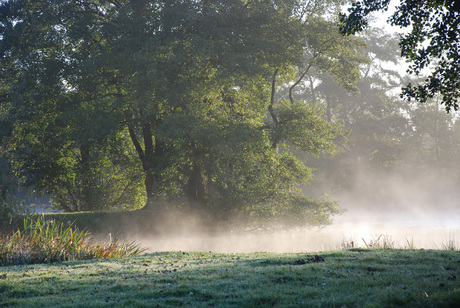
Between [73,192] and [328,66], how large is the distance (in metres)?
17.4

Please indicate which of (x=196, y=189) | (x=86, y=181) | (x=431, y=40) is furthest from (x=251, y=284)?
(x=86, y=181)

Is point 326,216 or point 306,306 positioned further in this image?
point 326,216

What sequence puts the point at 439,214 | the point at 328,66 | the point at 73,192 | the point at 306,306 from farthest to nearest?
1. the point at 439,214
2. the point at 73,192
3. the point at 328,66
4. the point at 306,306

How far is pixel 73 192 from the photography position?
28.2m

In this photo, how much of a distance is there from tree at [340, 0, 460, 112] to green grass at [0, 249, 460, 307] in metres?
3.35

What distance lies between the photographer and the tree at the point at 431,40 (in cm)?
863

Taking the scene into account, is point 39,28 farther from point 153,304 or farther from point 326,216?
point 153,304

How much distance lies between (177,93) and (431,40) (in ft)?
45.3

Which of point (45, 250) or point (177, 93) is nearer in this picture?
point (45, 250)

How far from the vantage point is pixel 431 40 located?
8.90 meters

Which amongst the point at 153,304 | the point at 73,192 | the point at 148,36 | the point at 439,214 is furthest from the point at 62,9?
the point at 439,214

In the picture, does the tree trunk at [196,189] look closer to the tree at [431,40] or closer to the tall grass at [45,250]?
the tall grass at [45,250]

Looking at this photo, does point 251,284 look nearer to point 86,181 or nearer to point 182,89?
point 182,89

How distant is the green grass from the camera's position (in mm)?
5973
